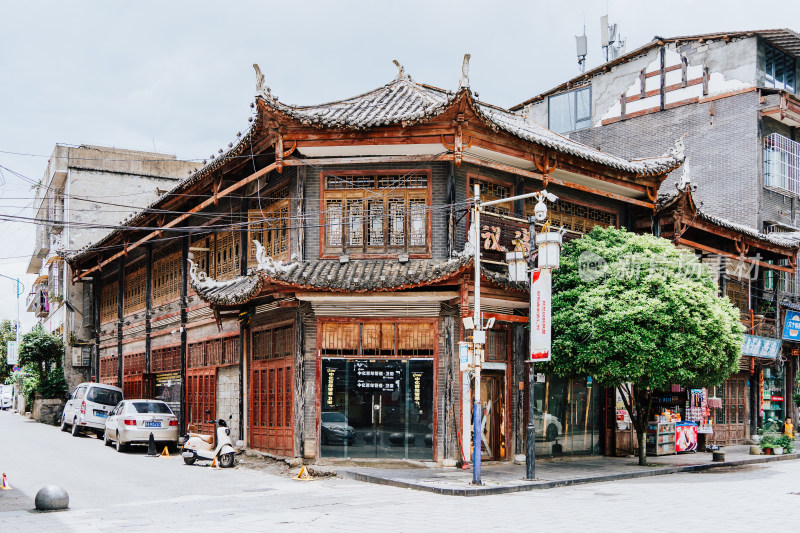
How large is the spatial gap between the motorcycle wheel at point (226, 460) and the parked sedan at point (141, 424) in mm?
4222

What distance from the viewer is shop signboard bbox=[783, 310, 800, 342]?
29938 mm

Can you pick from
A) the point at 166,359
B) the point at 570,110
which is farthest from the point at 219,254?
the point at 570,110

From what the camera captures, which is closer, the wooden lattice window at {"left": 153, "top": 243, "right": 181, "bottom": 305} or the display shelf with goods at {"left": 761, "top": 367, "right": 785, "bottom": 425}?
the wooden lattice window at {"left": 153, "top": 243, "right": 181, "bottom": 305}

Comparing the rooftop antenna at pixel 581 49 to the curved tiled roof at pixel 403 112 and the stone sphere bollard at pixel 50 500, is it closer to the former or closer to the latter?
the curved tiled roof at pixel 403 112

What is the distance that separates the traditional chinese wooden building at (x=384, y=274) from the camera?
1831 centimetres

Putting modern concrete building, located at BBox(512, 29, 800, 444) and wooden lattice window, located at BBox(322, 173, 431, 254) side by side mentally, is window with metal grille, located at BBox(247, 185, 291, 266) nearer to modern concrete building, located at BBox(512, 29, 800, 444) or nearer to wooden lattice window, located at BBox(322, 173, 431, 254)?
wooden lattice window, located at BBox(322, 173, 431, 254)

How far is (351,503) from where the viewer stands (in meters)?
13.4

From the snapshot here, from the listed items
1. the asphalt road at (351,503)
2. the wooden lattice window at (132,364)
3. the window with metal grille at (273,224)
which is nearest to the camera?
the asphalt road at (351,503)

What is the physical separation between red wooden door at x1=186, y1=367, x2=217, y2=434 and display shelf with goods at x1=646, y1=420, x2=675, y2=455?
1291 centimetres

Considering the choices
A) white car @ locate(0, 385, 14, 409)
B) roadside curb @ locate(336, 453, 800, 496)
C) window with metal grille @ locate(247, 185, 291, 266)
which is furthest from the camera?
white car @ locate(0, 385, 14, 409)

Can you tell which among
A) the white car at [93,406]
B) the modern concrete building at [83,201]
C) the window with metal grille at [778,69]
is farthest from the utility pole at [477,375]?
the modern concrete building at [83,201]

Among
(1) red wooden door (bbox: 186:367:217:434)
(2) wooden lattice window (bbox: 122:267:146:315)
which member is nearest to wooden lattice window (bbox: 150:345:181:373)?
(1) red wooden door (bbox: 186:367:217:434)

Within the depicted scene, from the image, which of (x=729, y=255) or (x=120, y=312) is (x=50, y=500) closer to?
(x=120, y=312)

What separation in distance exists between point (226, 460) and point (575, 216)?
11.5 metres
